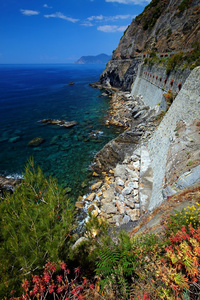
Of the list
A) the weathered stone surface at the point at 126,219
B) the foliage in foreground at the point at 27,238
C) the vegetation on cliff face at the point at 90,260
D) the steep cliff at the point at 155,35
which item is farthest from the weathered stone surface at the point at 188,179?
the steep cliff at the point at 155,35

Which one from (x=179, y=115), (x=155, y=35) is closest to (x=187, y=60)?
(x=179, y=115)

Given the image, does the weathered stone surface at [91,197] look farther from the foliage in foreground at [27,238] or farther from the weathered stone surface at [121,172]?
the foliage in foreground at [27,238]

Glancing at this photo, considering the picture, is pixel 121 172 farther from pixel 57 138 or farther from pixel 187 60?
pixel 57 138

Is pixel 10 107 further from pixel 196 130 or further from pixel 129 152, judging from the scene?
pixel 196 130

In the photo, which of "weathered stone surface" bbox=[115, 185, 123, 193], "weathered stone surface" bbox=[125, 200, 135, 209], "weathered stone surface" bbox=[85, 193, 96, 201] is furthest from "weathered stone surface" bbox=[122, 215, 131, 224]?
"weathered stone surface" bbox=[85, 193, 96, 201]

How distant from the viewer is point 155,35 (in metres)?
37.8

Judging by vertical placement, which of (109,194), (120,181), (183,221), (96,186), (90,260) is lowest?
(96,186)

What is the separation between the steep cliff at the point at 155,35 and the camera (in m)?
24.7

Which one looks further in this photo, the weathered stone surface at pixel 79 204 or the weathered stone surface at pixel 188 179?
the weathered stone surface at pixel 79 204

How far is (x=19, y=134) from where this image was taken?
24516 millimetres

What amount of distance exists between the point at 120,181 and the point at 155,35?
42.8 meters

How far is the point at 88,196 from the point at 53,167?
6.41 metres

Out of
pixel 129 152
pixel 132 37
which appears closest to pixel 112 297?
pixel 129 152

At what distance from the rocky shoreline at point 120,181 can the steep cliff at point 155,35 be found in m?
17.3
